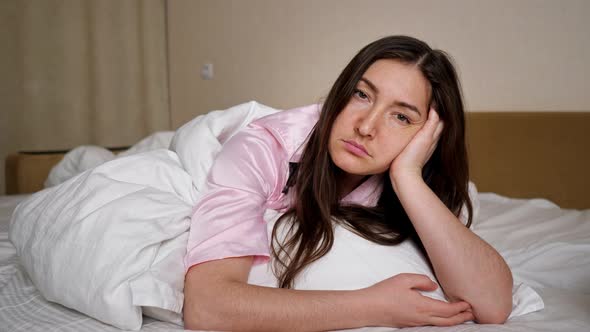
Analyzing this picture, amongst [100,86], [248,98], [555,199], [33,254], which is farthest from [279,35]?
[33,254]

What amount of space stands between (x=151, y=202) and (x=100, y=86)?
2981 mm

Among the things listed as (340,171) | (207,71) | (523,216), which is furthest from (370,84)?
(207,71)

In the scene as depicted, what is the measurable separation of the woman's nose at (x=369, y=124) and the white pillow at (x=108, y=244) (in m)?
0.41

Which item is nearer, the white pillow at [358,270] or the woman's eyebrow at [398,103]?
the white pillow at [358,270]

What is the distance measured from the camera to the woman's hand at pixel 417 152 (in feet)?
3.58

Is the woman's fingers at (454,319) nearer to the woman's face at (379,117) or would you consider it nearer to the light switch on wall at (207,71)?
the woman's face at (379,117)

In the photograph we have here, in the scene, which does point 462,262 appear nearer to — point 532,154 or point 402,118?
point 402,118

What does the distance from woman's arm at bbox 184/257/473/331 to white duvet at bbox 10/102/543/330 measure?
6 centimetres

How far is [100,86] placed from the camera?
12.0ft

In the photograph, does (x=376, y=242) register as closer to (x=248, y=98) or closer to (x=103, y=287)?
(x=103, y=287)

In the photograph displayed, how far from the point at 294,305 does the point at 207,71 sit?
299 cm

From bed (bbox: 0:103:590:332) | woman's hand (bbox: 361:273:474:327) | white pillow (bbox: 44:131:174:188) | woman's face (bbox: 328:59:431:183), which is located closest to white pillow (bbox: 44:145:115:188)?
white pillow (bbox: 44:131:174:188)

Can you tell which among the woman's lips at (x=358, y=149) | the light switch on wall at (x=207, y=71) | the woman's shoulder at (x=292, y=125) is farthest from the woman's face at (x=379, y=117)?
the light switch on wall at (x=207, y=71)

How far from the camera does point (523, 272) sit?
1.23 m
